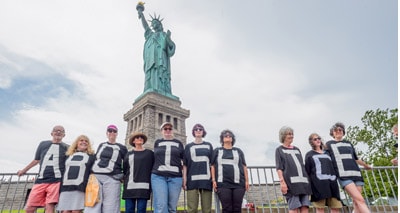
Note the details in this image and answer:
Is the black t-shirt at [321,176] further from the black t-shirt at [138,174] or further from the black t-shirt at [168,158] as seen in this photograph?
the black t-shirt at [138,174]

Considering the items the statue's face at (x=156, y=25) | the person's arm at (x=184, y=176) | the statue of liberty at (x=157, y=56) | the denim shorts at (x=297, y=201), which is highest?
the statue's face at (x=156, y=25)

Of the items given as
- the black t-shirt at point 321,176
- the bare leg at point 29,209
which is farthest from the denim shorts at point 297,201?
the bare leg at point 29,209

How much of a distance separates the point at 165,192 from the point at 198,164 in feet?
2.27

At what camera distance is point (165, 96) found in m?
27.4

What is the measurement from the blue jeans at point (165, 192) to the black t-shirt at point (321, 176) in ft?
7.05

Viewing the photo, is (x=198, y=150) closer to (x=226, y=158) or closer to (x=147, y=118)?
(x=226, y=158)

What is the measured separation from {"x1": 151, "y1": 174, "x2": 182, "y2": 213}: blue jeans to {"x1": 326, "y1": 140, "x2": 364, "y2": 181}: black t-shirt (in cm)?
257

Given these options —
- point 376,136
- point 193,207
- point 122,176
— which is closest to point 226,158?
point 193,207

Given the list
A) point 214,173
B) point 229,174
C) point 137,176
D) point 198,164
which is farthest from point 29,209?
point 229,174

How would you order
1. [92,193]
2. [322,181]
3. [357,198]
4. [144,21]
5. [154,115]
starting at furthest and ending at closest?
[144,21], [154,115], [322,181], [92,193], [357,198]

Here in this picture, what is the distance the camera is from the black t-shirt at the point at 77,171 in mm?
4238

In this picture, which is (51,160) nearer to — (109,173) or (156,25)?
(109,173)

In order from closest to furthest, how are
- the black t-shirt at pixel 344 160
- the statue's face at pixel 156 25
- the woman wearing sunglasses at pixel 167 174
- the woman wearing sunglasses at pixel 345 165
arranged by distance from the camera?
the woman wearing sunglasses at pixel 167 174, the woman wearing sunglasses at pixel 345 165, the black t-shirt at pixel 344 160, the statue's face at pixel 156 25

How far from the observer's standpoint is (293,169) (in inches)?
168
